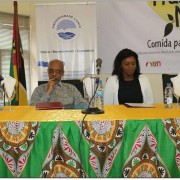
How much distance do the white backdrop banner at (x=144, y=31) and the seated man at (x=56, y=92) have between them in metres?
1.09

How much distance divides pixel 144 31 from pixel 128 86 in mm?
1272

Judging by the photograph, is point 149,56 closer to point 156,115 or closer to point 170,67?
point 170,67

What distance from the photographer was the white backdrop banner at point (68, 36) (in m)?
3.45

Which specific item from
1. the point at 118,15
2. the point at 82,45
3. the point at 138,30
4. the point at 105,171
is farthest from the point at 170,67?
the point at 105,171

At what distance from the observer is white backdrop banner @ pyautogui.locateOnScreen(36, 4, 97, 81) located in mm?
3451

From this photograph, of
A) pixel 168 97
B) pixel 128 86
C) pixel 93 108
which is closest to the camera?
pixel 93 108

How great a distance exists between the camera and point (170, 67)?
3.53 m

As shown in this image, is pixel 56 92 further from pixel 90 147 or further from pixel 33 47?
pixel 33 47

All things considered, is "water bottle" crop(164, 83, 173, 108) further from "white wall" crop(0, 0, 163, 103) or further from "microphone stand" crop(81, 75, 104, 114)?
"white wall" crop(0, 0, 163, 103)

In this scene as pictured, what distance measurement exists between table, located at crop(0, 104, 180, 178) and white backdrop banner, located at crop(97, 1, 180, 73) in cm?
215

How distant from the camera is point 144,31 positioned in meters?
3.51

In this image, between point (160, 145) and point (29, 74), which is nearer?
point (160, 145)

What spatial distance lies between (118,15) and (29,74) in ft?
4.95

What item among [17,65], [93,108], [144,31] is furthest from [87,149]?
[144,31]
